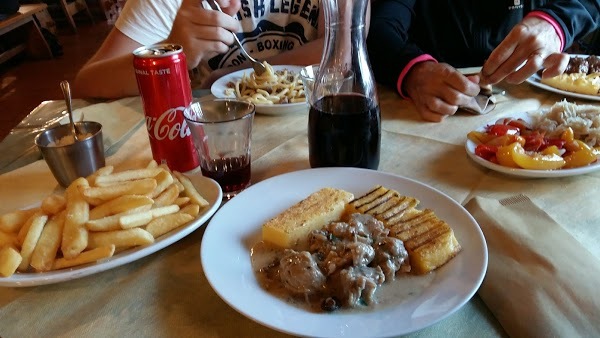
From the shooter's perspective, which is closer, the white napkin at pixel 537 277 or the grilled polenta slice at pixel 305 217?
the white napkin at pixel 537 277

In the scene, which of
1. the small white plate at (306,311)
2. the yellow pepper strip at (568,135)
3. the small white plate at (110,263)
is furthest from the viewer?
the yellow pepper strip at (568,135)

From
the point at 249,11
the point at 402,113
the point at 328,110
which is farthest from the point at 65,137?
the point at 249,11

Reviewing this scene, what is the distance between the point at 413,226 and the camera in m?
0.80

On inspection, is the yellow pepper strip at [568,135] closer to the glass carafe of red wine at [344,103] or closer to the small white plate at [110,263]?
the glass carafe of red wine at [344,103]

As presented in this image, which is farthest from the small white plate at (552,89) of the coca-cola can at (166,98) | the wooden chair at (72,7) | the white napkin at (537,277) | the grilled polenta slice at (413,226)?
the wooden chair at (72,7)

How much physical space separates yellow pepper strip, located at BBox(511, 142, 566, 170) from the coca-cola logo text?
0.76 metres

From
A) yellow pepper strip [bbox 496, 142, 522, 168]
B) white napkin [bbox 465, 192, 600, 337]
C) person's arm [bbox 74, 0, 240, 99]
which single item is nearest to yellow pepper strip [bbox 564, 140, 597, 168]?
yellow pepper strip [bbox 496, 142, 522, 168]

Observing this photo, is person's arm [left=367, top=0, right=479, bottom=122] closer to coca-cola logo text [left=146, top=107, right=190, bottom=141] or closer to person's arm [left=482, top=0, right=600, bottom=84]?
person's arm [left=482, top=0, right=600, bottom=84]

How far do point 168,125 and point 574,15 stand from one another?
1.42 metres

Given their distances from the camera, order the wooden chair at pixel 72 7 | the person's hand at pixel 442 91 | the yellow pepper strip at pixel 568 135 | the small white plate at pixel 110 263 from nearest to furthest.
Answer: the small white plate at pixel 110 263, the yellow pepper strip at pixel 568 135, the person's hand at pixel 442 91, the wooden chair at pixel 72 7

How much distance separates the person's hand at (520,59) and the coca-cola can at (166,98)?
3.01 feet

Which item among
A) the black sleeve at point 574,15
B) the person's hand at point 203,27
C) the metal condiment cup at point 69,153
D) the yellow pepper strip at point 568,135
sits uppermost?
the person's hand at point 203,27

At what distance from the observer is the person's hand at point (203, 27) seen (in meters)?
1.40

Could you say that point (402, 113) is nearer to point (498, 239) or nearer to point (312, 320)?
point (498, 239)
